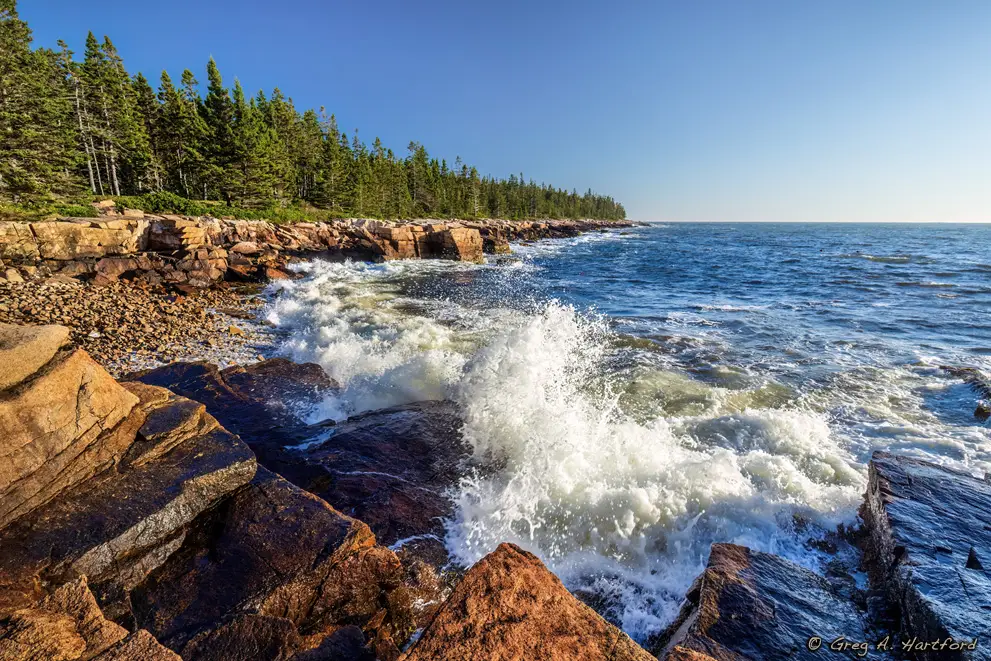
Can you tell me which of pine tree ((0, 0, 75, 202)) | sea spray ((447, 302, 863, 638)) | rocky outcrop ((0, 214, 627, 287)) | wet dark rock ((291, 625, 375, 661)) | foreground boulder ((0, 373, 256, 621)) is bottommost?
sea spray ((447, 302, 863, 638))

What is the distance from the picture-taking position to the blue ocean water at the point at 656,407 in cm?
483

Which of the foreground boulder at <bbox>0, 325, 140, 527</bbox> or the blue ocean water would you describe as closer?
the foreground boulder at <bbox>0, 325, 140, 527</bbox>

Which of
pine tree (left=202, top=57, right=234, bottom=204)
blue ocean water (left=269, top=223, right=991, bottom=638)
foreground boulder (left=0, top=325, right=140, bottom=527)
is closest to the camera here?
foreground boulder (left=0, top=325, right=140, bottom=527)

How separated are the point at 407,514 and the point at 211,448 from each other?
225 cm

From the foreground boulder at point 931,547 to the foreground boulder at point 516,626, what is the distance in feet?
8.40

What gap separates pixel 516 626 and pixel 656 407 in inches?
275

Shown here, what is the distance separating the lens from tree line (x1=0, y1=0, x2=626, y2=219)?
80.3 feet

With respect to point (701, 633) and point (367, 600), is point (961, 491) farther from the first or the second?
point (367, 600)

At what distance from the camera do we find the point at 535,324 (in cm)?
1073

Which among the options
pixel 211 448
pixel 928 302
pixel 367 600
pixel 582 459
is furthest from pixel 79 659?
pixel 928 302

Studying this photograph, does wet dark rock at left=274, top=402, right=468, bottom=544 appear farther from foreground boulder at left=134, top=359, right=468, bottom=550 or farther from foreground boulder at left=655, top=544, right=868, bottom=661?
foreground boulder at left=655, top=544, right=868, bottom=661

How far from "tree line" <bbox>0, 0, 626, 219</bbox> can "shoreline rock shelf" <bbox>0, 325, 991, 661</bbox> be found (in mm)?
29531

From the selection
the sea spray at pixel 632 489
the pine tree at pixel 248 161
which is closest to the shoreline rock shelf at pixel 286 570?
the sea spray at pixel 632 489

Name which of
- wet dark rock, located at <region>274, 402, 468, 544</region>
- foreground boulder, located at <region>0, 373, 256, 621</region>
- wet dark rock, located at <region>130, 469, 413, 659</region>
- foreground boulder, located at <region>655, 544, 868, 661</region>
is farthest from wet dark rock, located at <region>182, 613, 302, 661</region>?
foreground boulder, located at <region>655, 544, 868, 661</region>
